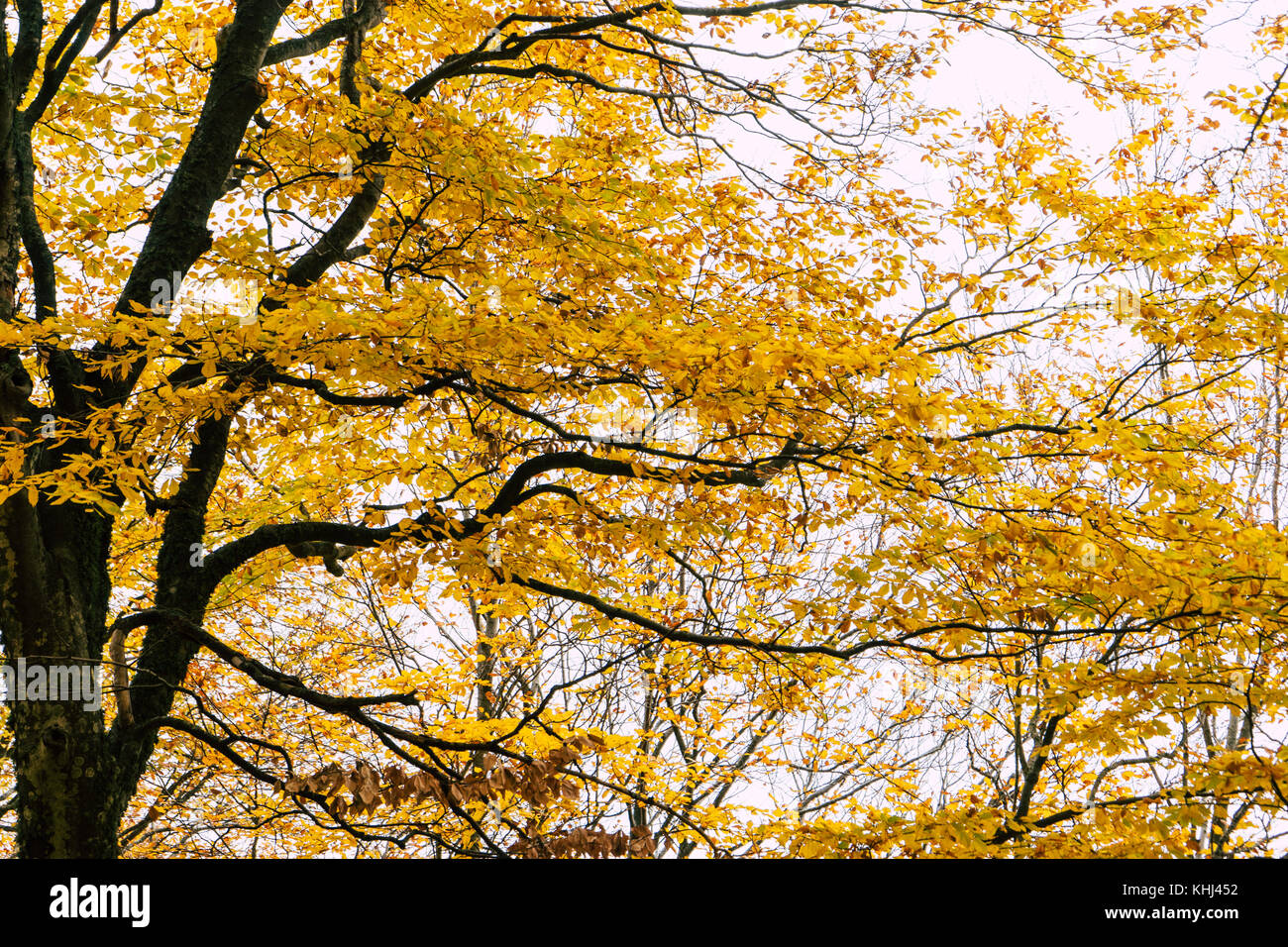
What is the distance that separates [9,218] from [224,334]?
2.07 meters

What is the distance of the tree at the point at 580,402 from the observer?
468cm

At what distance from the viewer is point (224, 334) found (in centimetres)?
445

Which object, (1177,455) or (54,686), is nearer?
(1177,455)

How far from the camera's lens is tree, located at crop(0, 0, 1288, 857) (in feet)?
15.4

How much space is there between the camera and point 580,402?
24.2 feet
